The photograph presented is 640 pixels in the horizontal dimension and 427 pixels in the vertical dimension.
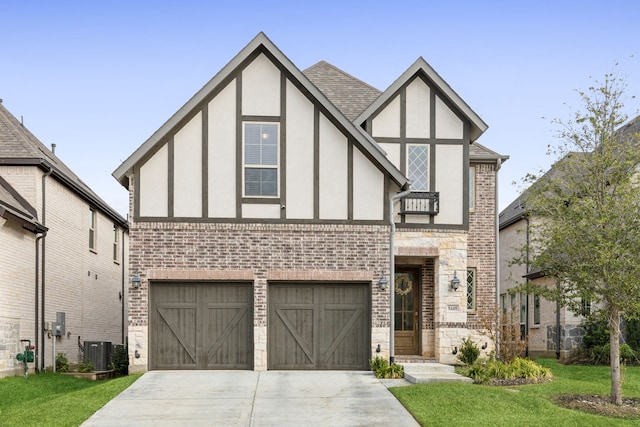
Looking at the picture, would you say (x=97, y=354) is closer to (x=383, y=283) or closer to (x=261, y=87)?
(x=383, y=283)

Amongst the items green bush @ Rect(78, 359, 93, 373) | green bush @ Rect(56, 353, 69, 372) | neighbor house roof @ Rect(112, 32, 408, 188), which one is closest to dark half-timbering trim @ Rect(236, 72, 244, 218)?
neighbor house roof @ Rect(112, 32, 408, 188)

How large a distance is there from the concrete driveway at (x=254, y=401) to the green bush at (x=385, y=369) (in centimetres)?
24

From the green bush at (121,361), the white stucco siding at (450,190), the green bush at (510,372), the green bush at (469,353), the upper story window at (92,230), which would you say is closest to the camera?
the green bush at (510,372)

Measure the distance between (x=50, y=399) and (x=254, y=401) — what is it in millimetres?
4128

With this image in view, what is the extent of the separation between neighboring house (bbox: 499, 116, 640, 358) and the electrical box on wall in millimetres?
12558

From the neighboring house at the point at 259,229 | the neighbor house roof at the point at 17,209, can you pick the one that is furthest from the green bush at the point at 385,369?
the neighbor house roof at the point at 17,209

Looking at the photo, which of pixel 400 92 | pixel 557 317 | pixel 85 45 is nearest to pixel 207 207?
pixel 85 45

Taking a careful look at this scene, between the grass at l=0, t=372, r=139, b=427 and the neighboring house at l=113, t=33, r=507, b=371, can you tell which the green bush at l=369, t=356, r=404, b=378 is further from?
the grass at l=0, t=372, r=139, b=427

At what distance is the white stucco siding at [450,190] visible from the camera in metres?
19.5

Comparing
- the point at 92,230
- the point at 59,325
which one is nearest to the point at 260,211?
the point at 59,325

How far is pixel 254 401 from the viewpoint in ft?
44.3

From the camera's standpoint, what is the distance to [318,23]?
1677cm

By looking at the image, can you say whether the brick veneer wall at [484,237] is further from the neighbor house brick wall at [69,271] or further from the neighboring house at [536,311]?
the neighbor house brick wall at [69,271]

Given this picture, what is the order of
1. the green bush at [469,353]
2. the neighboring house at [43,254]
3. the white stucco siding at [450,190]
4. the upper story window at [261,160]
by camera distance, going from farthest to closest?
the white stucco siding at [450,190]
the green bush at [469,353]
the neighboring house at [43,254]
the upper story window at [261,160]
